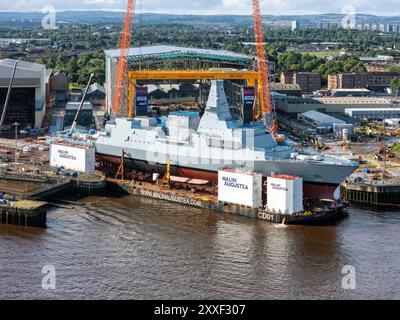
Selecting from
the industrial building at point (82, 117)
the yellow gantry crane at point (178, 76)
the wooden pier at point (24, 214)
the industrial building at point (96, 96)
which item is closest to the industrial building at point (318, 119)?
the yellow gantry crane at point (178, 76)

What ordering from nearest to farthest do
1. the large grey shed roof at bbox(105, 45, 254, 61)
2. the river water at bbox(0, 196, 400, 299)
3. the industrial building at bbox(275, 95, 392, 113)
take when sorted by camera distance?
the river water at bbox(0, 196, 400, 299) < the industrial building at bbox(275, 95, 392, 113) < the large grey shed roof at bbox(105, 45, 254, 61)

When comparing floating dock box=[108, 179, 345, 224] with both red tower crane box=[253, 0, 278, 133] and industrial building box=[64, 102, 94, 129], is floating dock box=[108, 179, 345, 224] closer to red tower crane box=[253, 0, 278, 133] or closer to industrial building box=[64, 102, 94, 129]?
red tower crane box=[253, 0, 278, 133]

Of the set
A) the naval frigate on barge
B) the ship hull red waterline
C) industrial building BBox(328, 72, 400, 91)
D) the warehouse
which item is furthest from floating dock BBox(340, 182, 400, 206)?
industrial building BBox(328, 72, 400, 91)

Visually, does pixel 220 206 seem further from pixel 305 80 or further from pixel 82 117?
pixel 305 80

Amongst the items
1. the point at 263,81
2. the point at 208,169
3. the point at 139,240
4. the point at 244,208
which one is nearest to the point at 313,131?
the point at 263,81

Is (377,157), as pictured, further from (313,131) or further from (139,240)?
(139,240)
